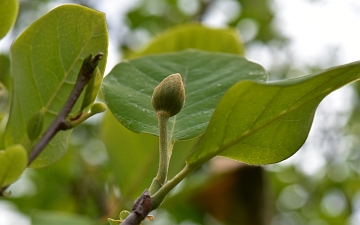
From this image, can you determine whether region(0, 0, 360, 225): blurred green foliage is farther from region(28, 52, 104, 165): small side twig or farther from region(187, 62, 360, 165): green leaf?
region(187, 62, 360, 165): green leaf

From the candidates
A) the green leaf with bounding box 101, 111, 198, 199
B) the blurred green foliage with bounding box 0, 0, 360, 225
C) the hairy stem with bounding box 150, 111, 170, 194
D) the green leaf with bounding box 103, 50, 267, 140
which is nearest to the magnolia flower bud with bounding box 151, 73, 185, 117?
the hairy stem with bounding box 150, 111, 170, 194

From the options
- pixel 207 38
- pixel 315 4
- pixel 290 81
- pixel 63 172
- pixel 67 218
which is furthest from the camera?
pixel 315 4

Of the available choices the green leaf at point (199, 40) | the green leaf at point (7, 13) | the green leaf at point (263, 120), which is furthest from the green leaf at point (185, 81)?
the green leaf at point (199, 40)

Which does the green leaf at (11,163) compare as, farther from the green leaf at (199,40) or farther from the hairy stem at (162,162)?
the green leaf at (199,40)

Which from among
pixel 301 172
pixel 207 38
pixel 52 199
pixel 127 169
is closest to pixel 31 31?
pixel 207 38

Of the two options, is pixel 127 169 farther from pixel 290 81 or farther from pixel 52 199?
pixel 290 81

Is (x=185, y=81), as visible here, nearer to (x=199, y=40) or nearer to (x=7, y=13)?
(x=7, y=13)

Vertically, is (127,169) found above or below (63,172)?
above
